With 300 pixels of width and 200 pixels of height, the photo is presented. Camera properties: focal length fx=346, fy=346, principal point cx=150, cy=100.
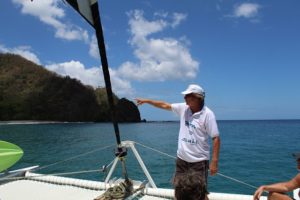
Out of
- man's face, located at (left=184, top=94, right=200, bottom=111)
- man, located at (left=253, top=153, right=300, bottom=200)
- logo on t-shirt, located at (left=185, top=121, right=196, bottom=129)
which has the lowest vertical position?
man, located at (left=253, top=153, right=300, bottom=200)

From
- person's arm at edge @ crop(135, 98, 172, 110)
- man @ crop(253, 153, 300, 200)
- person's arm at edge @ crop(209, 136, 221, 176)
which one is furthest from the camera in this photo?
person's arm at edge @ crop(135, 98, 172, 110)

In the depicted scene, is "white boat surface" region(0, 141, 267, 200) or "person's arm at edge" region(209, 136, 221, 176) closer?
"person's arm at edge" region(209, 136, 221, 176)

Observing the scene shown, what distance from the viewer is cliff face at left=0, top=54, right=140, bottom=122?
138 metres

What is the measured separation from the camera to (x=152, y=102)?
5645 mm

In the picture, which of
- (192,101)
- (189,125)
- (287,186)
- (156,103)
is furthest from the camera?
(156,103)

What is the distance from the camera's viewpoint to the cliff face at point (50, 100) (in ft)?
454

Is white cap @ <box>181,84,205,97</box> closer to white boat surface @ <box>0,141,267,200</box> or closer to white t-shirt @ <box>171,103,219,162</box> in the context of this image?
white t-shirt @ <box>171,103,219,162</box>

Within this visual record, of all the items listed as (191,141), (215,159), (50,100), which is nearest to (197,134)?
(191,141)

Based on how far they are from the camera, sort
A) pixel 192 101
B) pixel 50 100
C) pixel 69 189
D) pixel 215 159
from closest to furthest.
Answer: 1. pixel 215 159
2. pixel 192 101
3. pixel 69 189
4. pixel 50 100

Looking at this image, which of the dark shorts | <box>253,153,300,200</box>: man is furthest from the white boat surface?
<box>253,153,300,200</box>: man

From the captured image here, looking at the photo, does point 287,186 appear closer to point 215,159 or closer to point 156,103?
point 215,159

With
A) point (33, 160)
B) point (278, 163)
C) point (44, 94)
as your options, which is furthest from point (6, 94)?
point (278, 163)

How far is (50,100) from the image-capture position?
14412 cm

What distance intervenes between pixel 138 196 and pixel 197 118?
231cm
